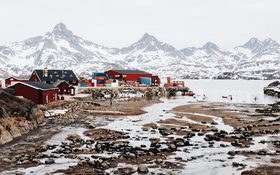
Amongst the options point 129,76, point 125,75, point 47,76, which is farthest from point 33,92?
point 129,76

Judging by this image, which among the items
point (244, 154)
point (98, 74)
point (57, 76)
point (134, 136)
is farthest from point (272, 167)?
point (98, 74)

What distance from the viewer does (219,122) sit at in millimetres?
55281

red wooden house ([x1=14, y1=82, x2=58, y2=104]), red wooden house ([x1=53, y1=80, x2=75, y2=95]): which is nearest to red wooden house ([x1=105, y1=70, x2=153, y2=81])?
red wooden house ([x1=53, y1=80, x2=75, y2=95])

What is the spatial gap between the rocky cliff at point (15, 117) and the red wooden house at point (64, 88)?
3508 cm

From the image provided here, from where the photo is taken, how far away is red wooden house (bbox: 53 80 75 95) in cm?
8719

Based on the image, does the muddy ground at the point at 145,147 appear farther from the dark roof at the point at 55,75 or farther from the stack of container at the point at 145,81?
the stack of container at the point at 145,81

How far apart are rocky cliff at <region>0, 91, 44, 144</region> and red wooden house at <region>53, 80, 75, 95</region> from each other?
35080 millimetres

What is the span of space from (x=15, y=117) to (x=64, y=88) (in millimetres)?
45261

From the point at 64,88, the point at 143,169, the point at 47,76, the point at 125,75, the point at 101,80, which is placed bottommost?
the point at 143,169

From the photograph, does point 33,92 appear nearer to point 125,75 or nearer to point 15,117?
point 15,117

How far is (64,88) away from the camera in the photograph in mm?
89562

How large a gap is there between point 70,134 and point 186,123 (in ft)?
59.5

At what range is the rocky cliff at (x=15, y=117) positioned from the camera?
131ft

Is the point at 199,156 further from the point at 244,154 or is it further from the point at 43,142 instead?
the point at 43,142
